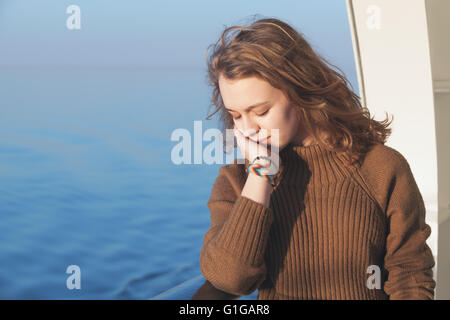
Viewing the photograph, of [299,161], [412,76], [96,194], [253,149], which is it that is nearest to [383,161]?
[299,161]

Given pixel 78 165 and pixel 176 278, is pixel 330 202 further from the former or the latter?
pixel 78 165

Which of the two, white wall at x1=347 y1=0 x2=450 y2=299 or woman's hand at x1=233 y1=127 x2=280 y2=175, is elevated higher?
white wall at x1=347 y1=0 x2=450 y2=299

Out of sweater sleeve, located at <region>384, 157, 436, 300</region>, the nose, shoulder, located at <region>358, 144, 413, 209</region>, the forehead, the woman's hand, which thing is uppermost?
the forehead

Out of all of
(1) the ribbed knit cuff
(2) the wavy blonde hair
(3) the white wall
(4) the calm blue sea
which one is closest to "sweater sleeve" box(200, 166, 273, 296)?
(1) the ribbed knit cuff

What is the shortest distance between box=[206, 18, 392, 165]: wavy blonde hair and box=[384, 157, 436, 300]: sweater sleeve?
0.11m

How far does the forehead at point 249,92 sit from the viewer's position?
0.95 meters

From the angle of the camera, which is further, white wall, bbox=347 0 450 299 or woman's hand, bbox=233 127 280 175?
white wall, bbox=347 0 450 299

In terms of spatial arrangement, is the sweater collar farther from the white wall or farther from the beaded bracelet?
the white wall

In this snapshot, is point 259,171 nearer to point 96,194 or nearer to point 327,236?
point 327,236

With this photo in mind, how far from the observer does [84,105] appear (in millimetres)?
14375

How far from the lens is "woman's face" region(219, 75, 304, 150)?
3.12ft

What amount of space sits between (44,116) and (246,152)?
13.6 metres

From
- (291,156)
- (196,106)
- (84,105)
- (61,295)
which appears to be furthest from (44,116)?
(291,156)

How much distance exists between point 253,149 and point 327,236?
24 cm
